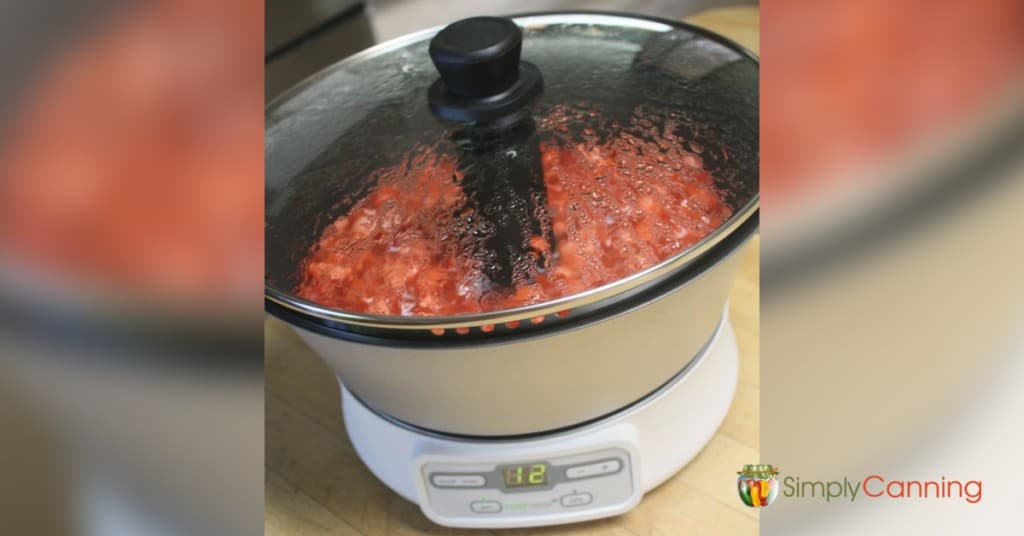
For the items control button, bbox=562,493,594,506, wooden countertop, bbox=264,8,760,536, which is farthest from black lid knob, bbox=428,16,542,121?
control button, bbox=562,493,594,506

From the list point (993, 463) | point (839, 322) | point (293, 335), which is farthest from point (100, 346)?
point (293, 335)

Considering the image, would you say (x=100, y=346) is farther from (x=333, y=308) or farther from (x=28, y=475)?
(x=333, y=308)

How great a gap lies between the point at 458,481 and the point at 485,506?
0.04m

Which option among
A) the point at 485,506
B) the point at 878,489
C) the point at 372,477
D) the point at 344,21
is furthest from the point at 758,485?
the point at 344,21

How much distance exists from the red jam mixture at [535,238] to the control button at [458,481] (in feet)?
0.68

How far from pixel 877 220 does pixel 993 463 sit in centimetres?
22

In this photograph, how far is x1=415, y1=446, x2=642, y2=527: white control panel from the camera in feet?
2.59

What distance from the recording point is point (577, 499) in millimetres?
810

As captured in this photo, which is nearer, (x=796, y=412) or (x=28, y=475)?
(x=28, y=475)

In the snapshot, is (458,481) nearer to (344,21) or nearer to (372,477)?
(372,477)

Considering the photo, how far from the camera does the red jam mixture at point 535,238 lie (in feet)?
2.23

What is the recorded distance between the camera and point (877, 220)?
0.49 m

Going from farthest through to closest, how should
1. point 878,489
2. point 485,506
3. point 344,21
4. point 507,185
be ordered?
point 344,21 < point 485,506 < point 507,185 < point 878,489

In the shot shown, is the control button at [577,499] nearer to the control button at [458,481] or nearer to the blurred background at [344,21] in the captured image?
the control button at [458,481]
